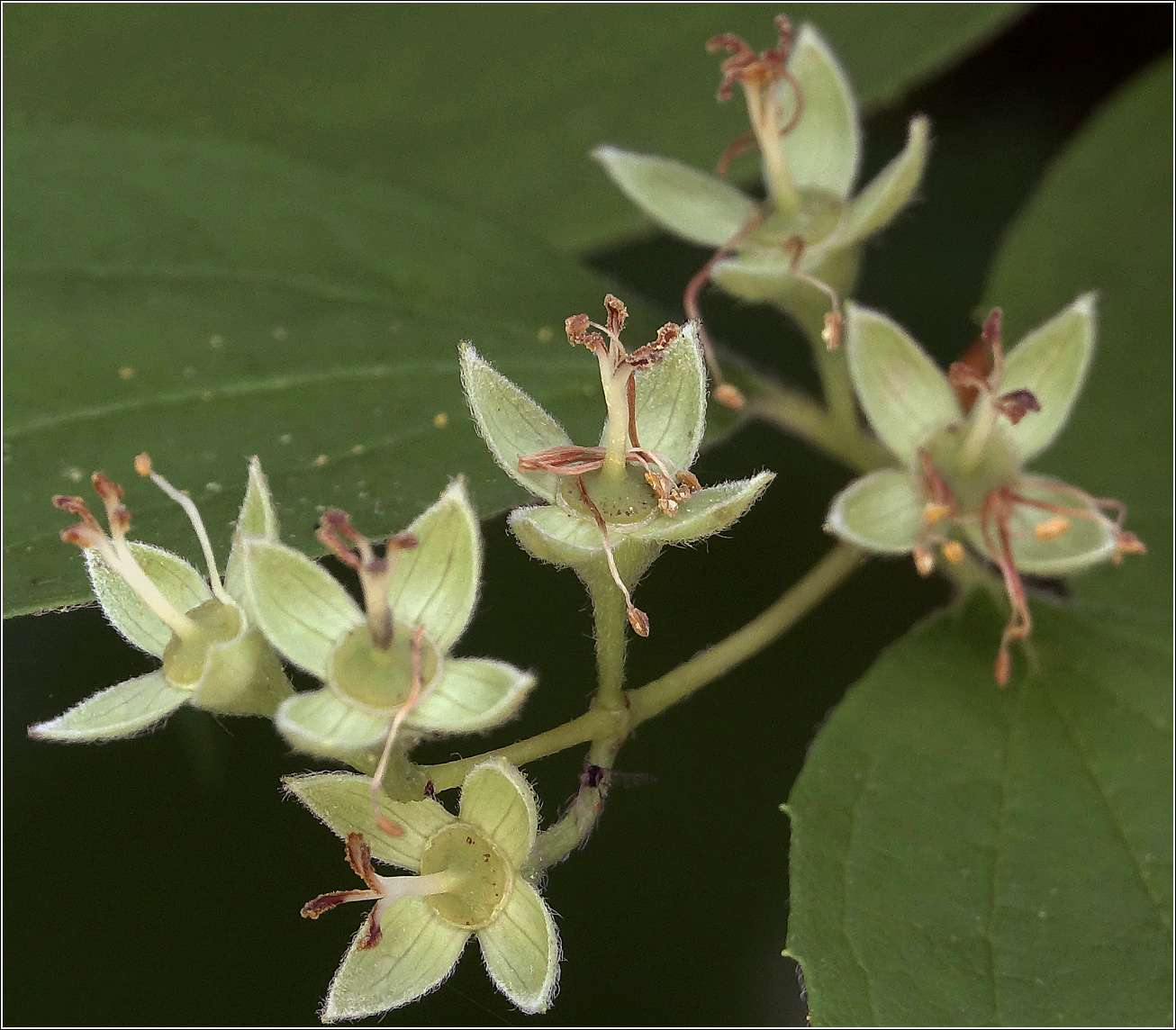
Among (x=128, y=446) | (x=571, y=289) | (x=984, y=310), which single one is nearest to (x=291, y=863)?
(x=128, y=446)

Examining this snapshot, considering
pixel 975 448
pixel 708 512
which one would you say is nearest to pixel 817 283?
pixel 975 448

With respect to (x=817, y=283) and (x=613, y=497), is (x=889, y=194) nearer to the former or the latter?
(x=817, y=283)

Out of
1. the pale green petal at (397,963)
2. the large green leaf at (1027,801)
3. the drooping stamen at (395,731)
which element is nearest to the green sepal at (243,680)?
the drooping stamen at (395,731)

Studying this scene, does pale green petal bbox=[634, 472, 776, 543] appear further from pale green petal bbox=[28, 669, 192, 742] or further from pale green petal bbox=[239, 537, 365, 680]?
pale green petal bbox=[28, 669, 192, 742]

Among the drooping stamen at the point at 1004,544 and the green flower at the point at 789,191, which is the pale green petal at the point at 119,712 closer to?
the green flower at the point at 789,191

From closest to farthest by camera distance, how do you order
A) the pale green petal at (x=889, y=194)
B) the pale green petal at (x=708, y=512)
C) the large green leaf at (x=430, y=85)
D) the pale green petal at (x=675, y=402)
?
the pale green petal at (x=708, y=512) → the pale green petal at (x=675, y=402) → the pale green petal at (x=889, y=194) → the large green leaf at (x=430, y=85)

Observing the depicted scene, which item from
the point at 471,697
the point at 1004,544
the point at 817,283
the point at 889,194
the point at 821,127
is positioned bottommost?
the point at 471,697
